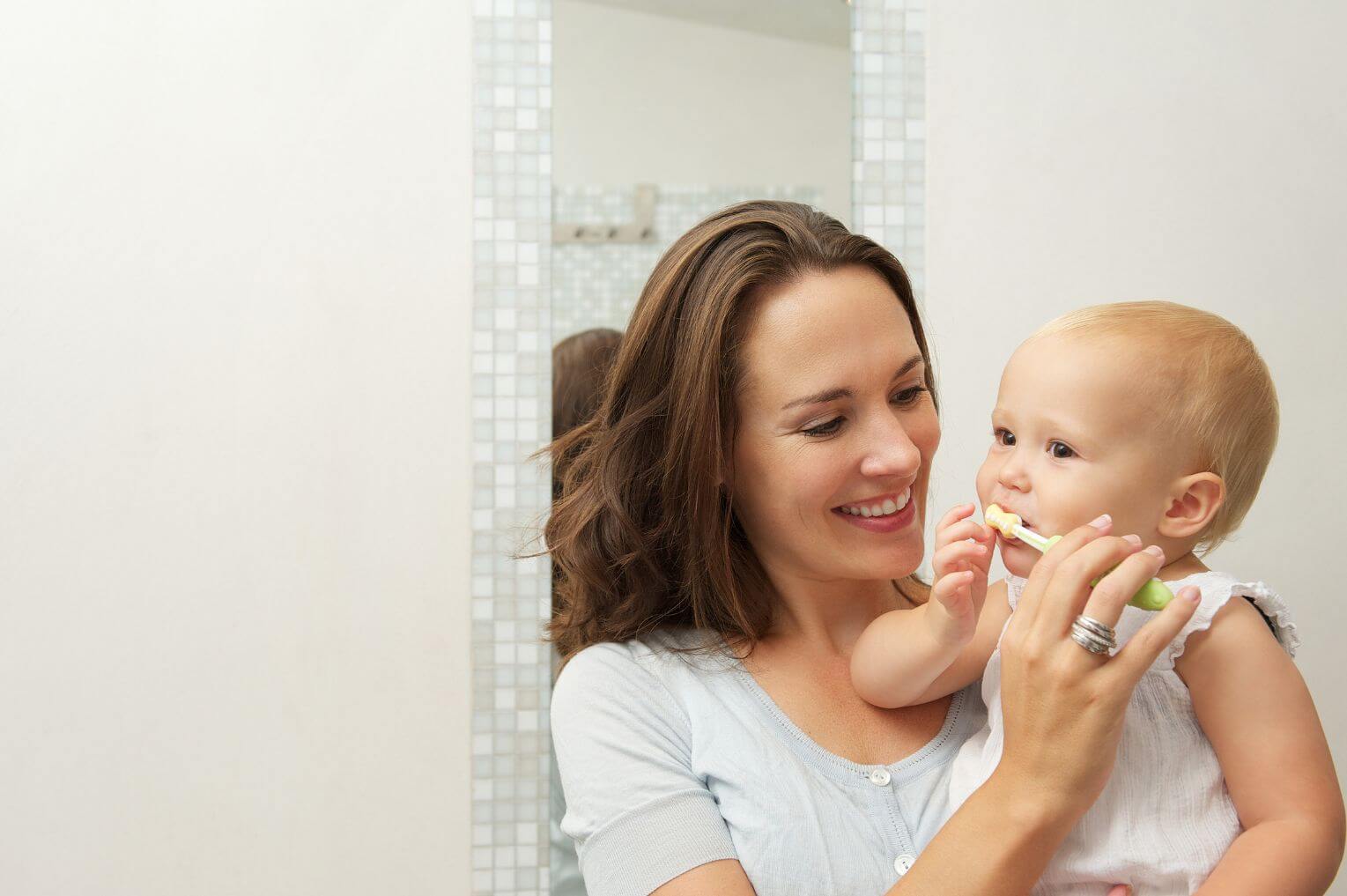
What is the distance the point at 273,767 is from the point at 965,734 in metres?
1.24

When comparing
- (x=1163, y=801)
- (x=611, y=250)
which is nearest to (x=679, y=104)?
(x=611, y=250)

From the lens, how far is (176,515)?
1.93 metres

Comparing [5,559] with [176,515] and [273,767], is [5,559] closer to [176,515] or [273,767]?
[176,515]

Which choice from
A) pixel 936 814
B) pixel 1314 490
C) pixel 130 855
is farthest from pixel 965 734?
pixel 130 855

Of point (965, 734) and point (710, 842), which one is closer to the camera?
point (710, 842)

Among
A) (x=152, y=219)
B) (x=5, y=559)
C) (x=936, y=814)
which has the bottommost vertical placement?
(x=936, y=814)

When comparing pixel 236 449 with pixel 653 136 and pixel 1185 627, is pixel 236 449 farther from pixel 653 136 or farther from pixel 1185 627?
pixel 1185 627

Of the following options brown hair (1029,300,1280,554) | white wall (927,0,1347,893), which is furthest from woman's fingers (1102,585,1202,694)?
white wall (927,0,1347,893)

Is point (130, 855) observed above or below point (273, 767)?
below

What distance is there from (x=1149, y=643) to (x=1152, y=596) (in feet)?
0.17

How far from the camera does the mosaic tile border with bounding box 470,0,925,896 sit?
1934 millimetres

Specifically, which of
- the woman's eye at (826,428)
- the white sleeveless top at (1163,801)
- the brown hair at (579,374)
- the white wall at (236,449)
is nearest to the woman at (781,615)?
the woman's eye at (826,428)

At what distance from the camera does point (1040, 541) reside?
1056 millimetres

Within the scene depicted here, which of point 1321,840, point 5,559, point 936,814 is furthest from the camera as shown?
point 5,559
